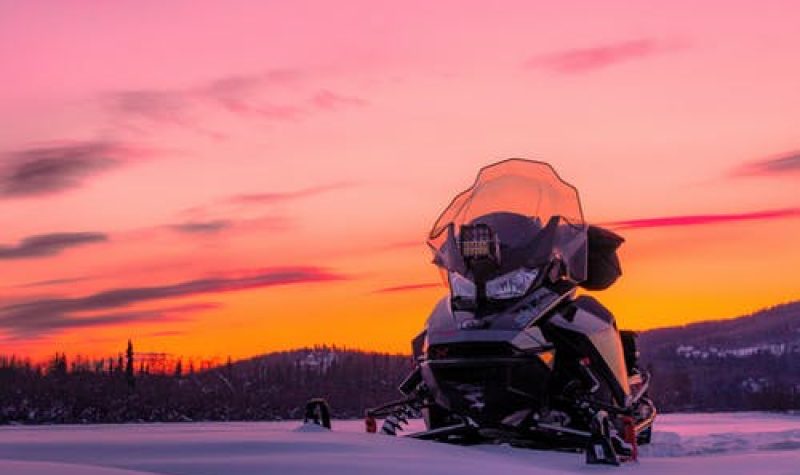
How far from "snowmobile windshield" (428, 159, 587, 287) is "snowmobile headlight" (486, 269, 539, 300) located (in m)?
0.06

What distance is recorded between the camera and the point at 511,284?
10.8 meters

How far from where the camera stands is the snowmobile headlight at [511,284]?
423 inches

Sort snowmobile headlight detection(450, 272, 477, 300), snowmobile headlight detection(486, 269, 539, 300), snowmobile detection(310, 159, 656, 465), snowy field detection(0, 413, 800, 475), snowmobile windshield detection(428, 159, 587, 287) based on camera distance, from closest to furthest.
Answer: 1. snowy field detection(0, 413, 800, 475)
2. snowmobile detection(310, 159, 656, 465)
3. snowmobile headlight detection(486, 269, 539, 300)
4. snowmobile headlight detection(450, 272, 477, 300)
5. snowmobile windshield detection(428, 159, 587, 287)

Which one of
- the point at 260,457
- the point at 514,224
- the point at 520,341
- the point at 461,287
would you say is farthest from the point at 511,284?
the point at 260,457

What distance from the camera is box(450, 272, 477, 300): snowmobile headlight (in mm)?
10945

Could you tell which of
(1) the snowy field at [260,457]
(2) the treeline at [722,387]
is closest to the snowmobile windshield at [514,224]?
(1) the snowy field at [260,457]

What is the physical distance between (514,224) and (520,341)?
158 centimetres

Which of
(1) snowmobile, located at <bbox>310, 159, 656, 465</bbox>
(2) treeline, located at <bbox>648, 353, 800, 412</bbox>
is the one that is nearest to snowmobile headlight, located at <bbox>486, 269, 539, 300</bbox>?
(1) snowmobile, located at <bbox>310, 159, 656, 465</bbox>

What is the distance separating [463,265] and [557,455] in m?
2.20

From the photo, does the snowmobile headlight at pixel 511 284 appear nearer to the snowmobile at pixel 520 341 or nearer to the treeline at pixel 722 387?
the snowmobile at pixel 520 341

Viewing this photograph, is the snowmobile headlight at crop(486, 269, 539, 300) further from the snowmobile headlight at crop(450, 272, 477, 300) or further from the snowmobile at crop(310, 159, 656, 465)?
the snowmobile headlight at crop(450, 272, 477, 300)

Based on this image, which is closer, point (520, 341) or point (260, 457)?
point (260, 457)

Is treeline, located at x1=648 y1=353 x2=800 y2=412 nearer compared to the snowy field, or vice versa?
the snowy field

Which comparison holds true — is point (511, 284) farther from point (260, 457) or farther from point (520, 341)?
point (260, 457)
